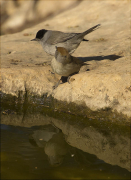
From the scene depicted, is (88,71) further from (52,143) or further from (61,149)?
(61,149)

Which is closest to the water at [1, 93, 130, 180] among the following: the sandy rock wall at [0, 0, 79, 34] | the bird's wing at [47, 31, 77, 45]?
the bird's wing at [47, 31, 77, 45]

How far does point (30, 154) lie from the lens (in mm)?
3807

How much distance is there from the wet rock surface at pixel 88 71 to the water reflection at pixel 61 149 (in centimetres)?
50

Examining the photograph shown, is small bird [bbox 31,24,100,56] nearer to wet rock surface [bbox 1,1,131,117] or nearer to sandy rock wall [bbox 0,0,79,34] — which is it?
wet rock surface [bbox 1,1,131,117]

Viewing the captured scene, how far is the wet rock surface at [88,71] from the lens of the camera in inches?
195

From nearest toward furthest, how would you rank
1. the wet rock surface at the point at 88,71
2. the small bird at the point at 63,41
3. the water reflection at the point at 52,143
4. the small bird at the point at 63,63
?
the water reflection at the point at 52,143 < the wet rock surface at the point at 88,71 < the small bird at the point at 63,63 < the small bird at the point at 63,41

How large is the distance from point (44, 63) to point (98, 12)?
6591mm

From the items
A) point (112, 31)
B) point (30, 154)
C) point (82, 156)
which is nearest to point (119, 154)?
point (82, 156)

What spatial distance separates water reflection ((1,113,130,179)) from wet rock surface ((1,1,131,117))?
→ 50 centimetres

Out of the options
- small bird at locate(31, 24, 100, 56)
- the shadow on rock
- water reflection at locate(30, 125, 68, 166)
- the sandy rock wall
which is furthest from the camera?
the sandy rock wall

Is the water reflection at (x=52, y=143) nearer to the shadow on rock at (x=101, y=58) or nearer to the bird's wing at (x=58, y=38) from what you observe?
the bird's wing at (x=58, y=38)

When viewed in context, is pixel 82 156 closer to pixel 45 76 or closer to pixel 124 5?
pixel 45 76

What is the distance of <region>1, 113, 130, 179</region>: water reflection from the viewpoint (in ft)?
11.2

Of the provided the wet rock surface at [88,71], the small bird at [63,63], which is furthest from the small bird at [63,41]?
the small bird at [63,63]
